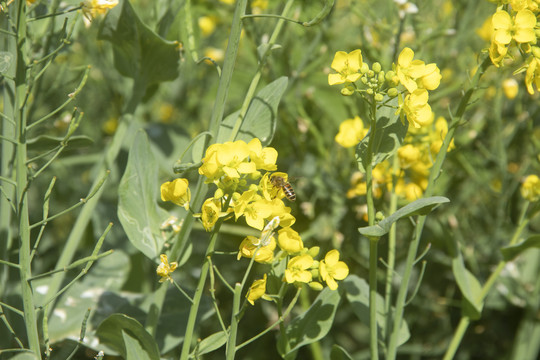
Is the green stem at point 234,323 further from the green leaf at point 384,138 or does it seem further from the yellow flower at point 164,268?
the green leaf at point 384,138

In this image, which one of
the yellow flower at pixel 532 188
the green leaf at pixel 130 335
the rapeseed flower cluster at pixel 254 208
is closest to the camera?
the rapeseed flower cluster at pixel 254 208

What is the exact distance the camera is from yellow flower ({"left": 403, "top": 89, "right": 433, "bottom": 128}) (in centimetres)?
83

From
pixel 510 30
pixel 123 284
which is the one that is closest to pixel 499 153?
pixel 510 30

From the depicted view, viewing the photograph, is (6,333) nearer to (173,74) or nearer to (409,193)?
(173,74)

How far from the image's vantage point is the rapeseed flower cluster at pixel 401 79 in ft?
2.71

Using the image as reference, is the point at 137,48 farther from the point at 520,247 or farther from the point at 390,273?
the point at 520,247

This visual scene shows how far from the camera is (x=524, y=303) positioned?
1.53 meters

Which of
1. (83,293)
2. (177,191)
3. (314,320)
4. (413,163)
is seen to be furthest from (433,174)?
(83,293)

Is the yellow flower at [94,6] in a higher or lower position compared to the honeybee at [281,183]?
higher

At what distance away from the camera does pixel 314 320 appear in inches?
38.4

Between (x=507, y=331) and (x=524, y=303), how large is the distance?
0.12 metres

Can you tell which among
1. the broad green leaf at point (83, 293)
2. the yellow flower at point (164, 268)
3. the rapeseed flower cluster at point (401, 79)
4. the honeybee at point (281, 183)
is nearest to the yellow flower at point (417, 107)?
the rapeseed flower cluster at point (401, 79)

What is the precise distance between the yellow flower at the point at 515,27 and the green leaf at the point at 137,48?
0.62 m

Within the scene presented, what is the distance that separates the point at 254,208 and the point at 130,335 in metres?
0.33
